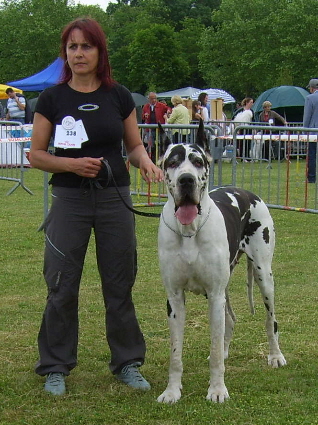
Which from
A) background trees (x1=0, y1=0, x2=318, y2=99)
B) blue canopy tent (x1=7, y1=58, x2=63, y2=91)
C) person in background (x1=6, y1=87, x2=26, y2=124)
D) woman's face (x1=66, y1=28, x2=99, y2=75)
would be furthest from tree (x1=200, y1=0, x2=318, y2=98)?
woman's face (x1=66, y1=28, x2=99, y2=75)

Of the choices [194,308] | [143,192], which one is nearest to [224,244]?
[194,308]

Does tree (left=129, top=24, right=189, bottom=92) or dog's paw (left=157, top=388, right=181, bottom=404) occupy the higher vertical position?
tree (left=129, top=24, right=189, bottom=92)

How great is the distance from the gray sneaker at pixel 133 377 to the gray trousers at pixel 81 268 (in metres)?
0.04

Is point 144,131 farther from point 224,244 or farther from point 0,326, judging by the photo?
point 224,244

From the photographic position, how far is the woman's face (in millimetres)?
4250

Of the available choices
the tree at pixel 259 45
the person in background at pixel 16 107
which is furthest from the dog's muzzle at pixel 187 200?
the tree at pixel 259 45

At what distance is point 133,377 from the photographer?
4.61 m

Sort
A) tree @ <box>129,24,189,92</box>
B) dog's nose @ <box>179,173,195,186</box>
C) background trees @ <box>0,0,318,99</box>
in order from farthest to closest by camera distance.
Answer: tree @ <box>129,24,189,92</box>
background trees @ <box>0,0,318,99</box>
dog's nose @ <box>179,173,195,186</box>

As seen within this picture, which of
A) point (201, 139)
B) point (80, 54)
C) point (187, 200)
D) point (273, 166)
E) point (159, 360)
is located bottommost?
point (159, 360)

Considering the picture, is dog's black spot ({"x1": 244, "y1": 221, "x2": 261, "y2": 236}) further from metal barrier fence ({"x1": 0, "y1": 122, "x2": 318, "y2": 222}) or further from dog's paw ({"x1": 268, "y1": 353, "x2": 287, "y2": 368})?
metal barrier fence ({"x1": 0, "y1": 122, "x2": 318, "y2": 222})

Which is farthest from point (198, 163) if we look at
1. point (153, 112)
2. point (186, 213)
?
point (153, 112)

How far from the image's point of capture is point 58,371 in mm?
4555

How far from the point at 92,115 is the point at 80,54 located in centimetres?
36

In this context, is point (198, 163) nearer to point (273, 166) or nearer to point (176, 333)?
point (176, 333)
